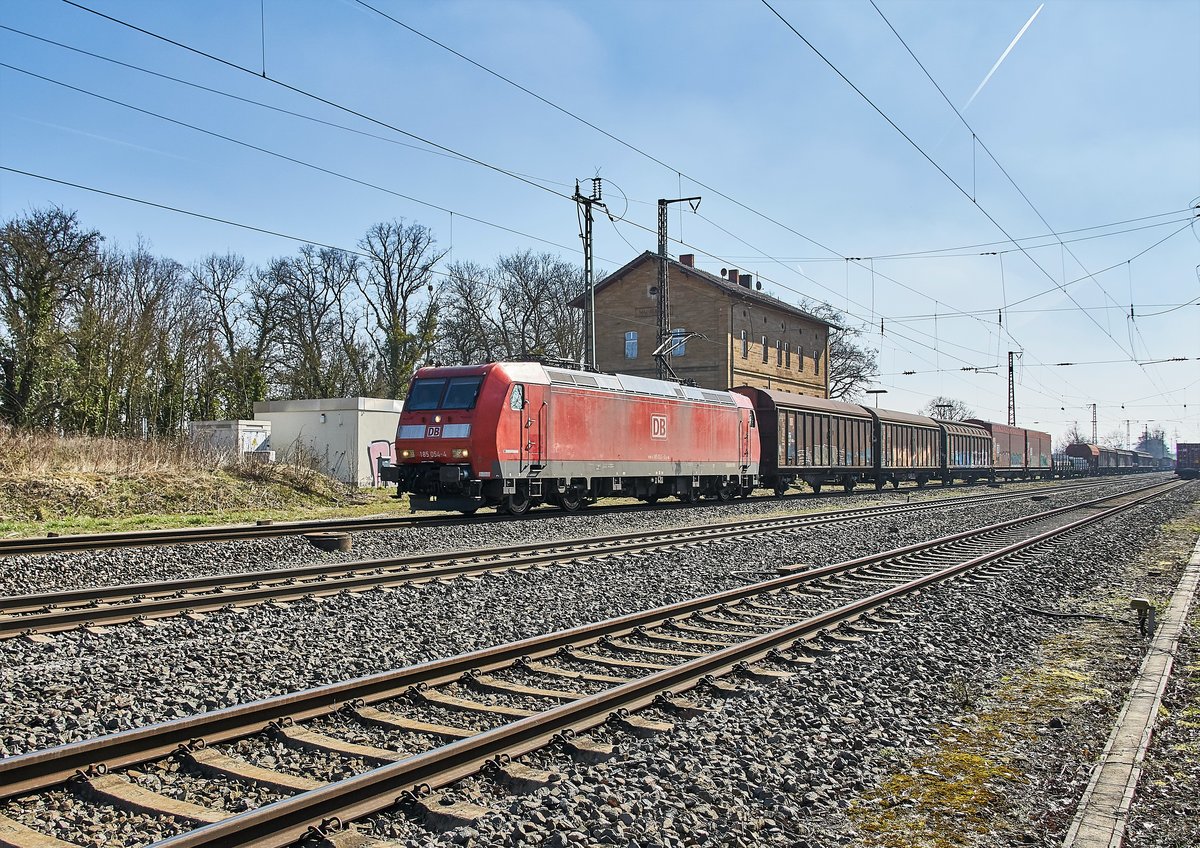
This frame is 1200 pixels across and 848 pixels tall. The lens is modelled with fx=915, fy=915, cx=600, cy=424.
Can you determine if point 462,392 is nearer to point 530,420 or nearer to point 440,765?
point 530,420

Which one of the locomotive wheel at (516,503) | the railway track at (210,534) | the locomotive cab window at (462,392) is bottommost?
the railway track at (210,534)

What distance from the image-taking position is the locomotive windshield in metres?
18.3

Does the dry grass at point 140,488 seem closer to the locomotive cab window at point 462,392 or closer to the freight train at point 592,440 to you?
the freight train at point 592,440

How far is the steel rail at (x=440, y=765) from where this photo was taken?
3746mm

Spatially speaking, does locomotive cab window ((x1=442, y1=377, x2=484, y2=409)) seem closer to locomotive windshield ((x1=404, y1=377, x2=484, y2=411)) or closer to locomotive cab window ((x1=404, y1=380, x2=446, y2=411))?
locomotive windshield ((x1=404, y1=377, x2=484, y2=411))

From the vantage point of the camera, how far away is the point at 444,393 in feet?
61.8

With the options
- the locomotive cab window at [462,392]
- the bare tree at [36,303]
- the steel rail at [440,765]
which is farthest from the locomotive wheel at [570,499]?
the bare tree at [36,303]

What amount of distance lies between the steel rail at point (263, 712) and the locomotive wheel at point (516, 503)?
34.0ft

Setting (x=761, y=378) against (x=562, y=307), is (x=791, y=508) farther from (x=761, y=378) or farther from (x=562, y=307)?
(x=562, y=307)

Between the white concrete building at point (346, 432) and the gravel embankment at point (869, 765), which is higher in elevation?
the white concrete building at point (346, 432)

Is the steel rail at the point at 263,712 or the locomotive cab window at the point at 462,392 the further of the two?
the locomotive cab window at the point at 462,392

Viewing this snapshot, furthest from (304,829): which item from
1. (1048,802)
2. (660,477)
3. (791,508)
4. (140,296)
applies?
(140,296)

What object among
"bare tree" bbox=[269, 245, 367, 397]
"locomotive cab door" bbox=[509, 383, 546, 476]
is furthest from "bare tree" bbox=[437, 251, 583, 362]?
"locomotive cab door" bbox=[509, 383, 546, 476]

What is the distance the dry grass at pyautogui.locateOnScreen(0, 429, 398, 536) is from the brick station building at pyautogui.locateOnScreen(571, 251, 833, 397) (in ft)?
86.2
